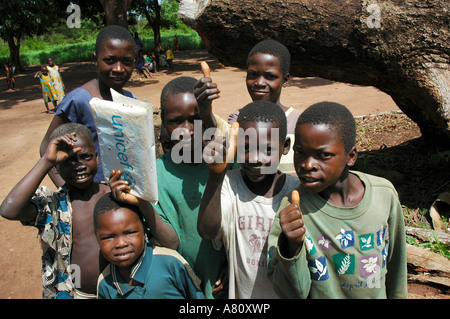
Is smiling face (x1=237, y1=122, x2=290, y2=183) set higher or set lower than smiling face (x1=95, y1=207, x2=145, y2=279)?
higher

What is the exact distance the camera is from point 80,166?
1867 millimetres

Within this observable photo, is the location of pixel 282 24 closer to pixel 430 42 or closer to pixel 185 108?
pixel 430 42

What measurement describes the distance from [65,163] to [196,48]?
30.9 meters

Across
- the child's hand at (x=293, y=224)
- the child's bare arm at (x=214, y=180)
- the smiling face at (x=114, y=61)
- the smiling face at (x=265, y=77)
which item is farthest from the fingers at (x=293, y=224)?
the smiling face at (x=114, y=61)

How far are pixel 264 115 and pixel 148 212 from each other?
758mm

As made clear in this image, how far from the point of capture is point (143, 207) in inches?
67.4

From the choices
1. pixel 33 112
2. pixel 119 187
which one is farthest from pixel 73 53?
pixel 119 187

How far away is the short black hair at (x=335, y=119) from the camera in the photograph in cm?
156

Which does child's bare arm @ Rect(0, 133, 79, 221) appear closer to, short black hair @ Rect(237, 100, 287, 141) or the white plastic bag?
the white plastic bag

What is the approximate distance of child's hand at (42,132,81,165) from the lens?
172cm

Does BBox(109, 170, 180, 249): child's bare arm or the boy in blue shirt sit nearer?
BBox(109, 170, 180, 249): child's bare arm

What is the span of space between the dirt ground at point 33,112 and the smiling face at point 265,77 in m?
2.66

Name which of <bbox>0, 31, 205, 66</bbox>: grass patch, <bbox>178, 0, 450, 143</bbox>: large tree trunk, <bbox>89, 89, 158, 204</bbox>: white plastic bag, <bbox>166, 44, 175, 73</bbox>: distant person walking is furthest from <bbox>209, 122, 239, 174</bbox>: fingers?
<bbox>0, 31, 205, 66</bbox>: grass patch

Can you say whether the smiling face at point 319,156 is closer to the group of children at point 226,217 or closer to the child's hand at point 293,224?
the group of children at point 226,217
